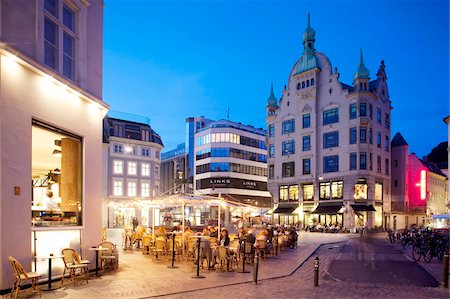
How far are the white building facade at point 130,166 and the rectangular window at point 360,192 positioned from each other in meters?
26.5

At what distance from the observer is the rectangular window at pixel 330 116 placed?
51.2 metres

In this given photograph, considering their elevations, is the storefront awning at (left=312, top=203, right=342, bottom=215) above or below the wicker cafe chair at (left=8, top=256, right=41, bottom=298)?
below

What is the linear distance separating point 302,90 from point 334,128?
7.19 meters

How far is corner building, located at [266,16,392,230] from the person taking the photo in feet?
159

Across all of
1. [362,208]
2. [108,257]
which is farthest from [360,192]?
[108,257]

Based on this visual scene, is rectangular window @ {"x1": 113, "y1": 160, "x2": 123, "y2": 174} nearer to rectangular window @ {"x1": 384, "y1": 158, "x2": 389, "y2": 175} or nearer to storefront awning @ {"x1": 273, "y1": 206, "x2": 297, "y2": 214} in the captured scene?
storefront awning @ {"x1": 273, "y1": 206, "x2": 297, "y2": 214}

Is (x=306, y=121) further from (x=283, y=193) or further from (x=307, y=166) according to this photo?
(x=283, y=193)

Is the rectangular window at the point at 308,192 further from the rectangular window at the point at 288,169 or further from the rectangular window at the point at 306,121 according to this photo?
the rectangular window at the point at 306,121

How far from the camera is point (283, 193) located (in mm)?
56469

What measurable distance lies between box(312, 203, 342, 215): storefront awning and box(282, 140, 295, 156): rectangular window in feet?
28.0

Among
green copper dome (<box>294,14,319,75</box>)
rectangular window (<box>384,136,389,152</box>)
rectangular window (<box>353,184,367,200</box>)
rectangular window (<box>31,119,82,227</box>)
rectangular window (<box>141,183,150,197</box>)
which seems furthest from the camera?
rectangular window (<box>141,183,150,197</box>)

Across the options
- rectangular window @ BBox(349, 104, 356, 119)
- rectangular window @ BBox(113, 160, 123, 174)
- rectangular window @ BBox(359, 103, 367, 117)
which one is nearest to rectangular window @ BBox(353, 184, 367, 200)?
rectangular window @ BBox(349, 104, 356, 119)

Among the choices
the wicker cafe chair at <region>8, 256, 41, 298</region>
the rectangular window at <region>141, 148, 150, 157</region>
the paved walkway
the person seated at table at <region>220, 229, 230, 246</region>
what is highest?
the rectangular window at <region>141, 148, 150, 157</region>

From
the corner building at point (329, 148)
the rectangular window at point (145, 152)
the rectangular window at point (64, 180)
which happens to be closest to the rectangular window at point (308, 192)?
the corner building at point (329, 148)
